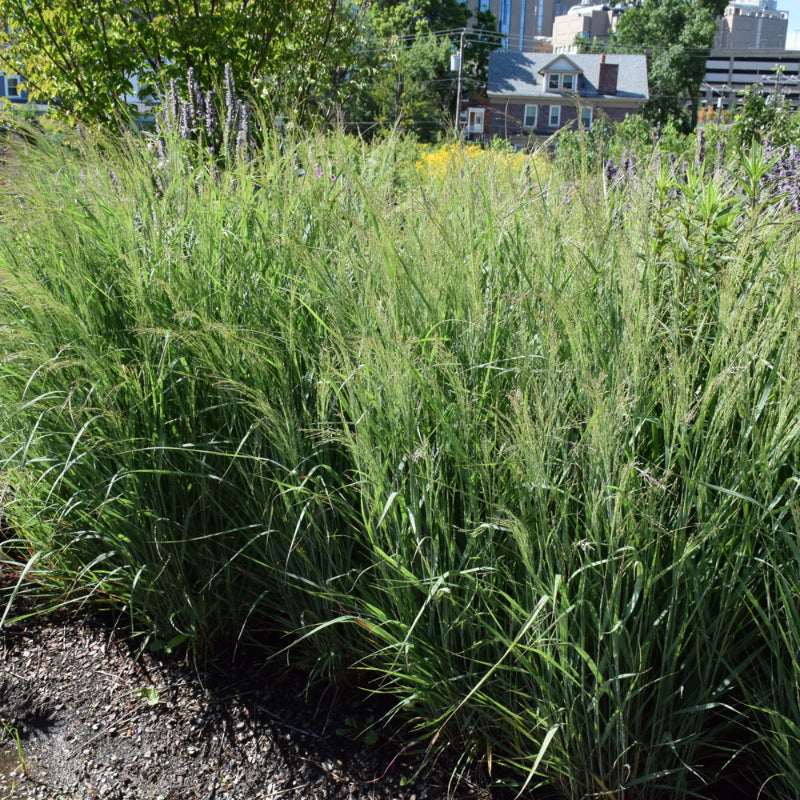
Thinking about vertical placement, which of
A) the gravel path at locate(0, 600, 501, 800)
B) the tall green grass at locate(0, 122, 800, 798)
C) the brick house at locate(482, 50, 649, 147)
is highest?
the brick house at locate(482, 50, 649, 147)

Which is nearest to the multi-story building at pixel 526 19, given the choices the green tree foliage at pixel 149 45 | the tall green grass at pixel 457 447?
the green tree foliage at pixel 149 45

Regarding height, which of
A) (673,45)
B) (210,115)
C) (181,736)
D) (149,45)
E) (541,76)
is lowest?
(181,736)

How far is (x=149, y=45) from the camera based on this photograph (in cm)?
615

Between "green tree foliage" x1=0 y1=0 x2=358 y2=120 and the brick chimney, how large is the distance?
5328cm

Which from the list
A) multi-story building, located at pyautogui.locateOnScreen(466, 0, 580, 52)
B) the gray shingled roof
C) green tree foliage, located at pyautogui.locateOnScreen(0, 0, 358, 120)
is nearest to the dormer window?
the gray shingled roof

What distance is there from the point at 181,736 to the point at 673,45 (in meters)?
66.9

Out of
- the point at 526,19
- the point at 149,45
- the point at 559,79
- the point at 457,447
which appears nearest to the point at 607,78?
the point at 559,79

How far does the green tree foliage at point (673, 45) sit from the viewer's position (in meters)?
56.5

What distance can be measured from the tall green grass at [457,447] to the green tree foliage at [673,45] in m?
59.1

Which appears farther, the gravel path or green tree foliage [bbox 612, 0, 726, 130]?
green tree foliage [bbox 612, 0, 726, 130]

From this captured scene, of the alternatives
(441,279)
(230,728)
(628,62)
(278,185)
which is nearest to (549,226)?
(441,279)

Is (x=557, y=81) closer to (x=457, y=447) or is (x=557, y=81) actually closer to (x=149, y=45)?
(x=149, y=45)

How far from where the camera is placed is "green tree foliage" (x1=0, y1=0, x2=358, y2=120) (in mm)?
6016

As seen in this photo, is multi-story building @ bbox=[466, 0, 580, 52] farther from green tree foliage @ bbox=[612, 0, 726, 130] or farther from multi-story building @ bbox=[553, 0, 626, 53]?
green tree foliage @ bbox=[612, 0, 726, 130]
